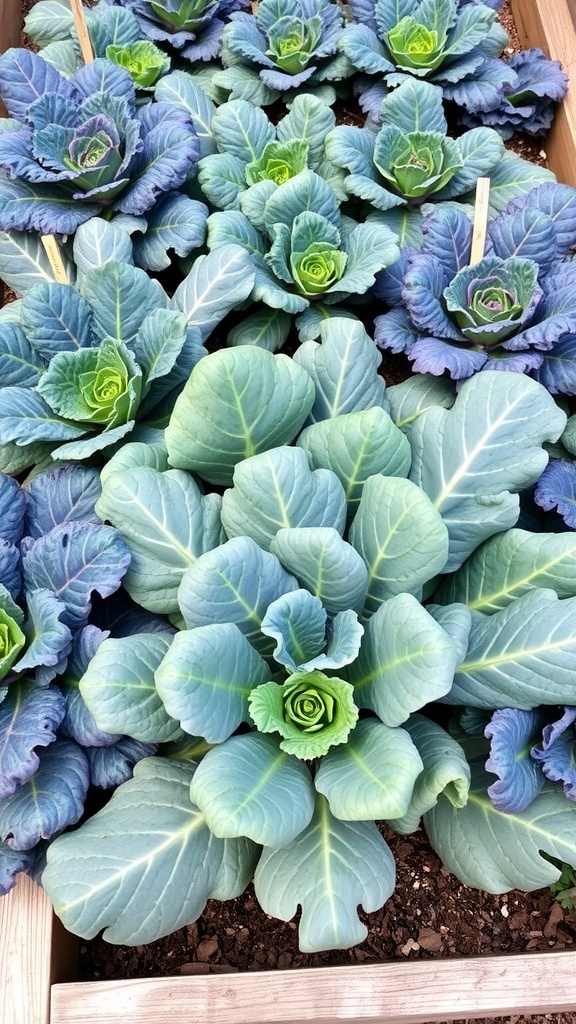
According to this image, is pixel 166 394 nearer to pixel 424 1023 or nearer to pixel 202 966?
pixel 202 966

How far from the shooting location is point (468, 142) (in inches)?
67.4

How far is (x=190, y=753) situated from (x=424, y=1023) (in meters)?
0.60

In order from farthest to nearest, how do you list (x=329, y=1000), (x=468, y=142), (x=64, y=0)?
(x=64, y=0)
(x=468, y=142)
(x=329, y=1000)

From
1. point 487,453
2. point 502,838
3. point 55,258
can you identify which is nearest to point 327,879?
point 502,838

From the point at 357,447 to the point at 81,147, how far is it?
3.51 feet

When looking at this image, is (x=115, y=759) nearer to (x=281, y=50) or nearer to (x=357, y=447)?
(x=357, y=447)

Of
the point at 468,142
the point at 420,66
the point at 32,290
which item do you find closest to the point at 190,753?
the point at 32,290

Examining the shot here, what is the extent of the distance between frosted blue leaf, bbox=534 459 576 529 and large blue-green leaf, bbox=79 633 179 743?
0.75 m

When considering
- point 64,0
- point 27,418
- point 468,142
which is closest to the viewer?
point 27,418

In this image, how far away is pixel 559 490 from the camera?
134 centimetres

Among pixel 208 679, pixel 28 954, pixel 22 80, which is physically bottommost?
pixel 28 954

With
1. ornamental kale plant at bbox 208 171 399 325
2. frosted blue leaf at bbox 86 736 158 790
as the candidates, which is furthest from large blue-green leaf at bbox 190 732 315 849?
ornamental kale plant at bbox 208 171 399 325

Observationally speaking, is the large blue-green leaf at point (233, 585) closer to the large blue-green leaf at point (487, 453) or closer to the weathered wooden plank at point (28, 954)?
the large blue-green leaf at point (487, 453)

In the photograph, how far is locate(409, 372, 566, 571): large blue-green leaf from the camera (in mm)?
1167
